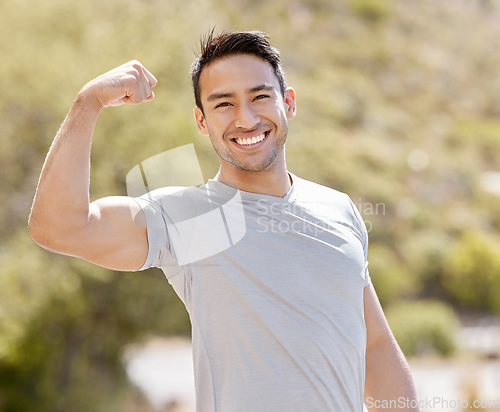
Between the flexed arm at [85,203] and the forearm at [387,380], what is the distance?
58 cm

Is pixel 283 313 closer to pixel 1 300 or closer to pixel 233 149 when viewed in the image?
pixel 233 149

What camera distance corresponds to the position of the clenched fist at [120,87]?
45.0 inches

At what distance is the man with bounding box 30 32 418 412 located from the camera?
1120 millimetres

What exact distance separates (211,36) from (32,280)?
5.27 meters

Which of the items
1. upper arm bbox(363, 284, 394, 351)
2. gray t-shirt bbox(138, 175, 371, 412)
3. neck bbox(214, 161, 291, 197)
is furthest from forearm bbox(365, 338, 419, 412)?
neck bbox(214, 161, 291, 197)

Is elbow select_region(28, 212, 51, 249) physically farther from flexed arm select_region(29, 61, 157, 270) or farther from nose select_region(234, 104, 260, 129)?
nose select_region(234, 104, 260, 129)

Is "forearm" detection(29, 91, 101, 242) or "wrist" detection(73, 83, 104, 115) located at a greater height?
"wrist" detection(73, 83, 104, 115)

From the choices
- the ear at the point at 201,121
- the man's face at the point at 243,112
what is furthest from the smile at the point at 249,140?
the ear at the point at 201,121

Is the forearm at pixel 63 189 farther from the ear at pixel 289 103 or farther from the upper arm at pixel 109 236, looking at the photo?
the ear at pixel 289 103

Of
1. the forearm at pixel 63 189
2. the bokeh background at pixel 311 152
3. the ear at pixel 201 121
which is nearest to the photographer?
the forearm at pixel 63 189

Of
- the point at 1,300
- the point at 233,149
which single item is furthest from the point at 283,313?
the point at 1,300

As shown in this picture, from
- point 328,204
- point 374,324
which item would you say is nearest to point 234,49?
point 328,204

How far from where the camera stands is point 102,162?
673cm

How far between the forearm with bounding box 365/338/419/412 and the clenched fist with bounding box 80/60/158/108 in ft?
2.41
